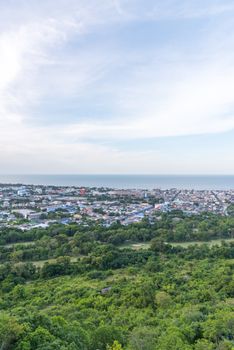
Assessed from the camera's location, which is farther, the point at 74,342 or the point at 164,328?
the point at 164,328

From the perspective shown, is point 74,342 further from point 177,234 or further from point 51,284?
point 177,234

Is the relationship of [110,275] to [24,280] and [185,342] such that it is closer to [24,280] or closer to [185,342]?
[24,280]

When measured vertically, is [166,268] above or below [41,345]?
below

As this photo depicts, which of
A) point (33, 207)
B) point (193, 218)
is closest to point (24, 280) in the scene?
point (193, 218)

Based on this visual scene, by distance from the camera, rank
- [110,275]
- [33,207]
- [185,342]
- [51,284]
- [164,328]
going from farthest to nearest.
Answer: [33,207] < [110,275] < [51,284] < [164,328] < [185,342]

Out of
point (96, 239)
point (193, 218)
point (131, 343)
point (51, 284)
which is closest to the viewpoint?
point (131, 343)

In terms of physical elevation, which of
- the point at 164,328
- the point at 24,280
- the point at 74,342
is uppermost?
the point at 74,342
